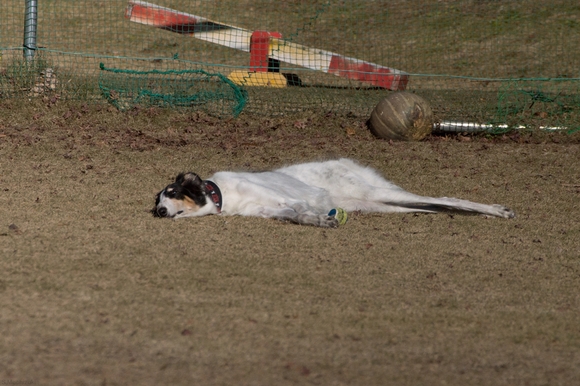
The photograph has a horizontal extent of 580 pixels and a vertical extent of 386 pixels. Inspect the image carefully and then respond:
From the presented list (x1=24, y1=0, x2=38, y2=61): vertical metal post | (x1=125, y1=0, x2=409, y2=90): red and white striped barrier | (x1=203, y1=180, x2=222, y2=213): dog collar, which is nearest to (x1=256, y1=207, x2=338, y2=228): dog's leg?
(x1=203, y1=180, x2=222, y2=213): dog collar

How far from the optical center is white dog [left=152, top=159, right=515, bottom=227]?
6.45 metres

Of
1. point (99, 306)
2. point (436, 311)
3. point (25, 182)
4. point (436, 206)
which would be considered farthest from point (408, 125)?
point (99, 306)

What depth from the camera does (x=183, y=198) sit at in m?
6.42

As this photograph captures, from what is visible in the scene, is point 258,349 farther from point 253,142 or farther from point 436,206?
point 253,142

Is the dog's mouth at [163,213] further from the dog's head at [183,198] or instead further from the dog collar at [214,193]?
the dog collar at [214,193]

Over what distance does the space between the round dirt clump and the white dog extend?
2.40 meters

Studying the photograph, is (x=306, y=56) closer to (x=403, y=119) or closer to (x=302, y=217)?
(x=403, y=119)

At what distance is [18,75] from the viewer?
10.4 meters

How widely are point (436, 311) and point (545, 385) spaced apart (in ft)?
3.25

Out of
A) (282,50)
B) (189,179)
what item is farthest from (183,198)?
(282,50)

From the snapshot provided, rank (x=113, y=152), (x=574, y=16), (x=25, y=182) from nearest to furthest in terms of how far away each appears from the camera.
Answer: (x=25, y=182) → (x=113, y=152) → (x=574, y=16)

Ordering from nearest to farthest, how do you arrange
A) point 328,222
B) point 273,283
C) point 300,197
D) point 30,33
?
point 273,283 → point 328,222 → point 300,197 → point 30,33

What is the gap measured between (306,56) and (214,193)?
24.5 feet

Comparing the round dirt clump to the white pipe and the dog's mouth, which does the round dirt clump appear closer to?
the white pipe
